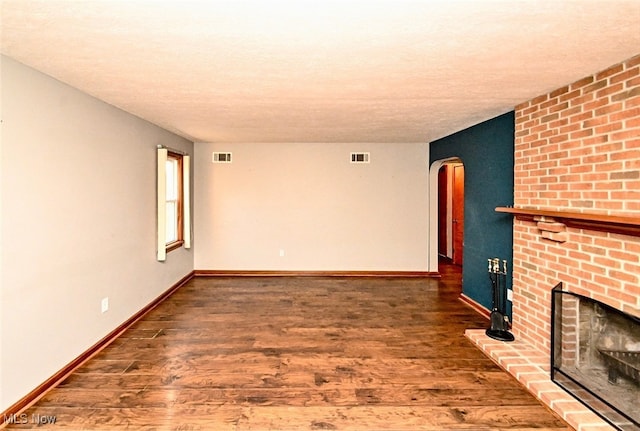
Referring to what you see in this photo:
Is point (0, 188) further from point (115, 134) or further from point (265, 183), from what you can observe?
point (265, 183)

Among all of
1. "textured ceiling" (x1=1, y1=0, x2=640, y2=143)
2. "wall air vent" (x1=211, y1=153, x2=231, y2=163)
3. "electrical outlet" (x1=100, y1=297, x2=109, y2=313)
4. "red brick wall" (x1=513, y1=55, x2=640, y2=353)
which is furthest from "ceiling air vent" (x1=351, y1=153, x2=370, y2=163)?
"electrical outlet" (x1=100, y1=297, x2=109, y2=313)

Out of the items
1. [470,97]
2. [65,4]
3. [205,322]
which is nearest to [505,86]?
[470,97]

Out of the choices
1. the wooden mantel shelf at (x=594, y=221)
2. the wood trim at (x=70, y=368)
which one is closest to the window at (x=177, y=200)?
the wood trim at (x=70, y=368)

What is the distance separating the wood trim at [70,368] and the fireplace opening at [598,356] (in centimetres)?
360

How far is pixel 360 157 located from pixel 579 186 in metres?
3.74

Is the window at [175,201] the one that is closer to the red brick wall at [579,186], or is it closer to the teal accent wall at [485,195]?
the teal accent wall at [485,195]

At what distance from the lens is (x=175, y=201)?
539 cm

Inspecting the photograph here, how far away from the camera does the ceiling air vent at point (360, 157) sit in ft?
20.1

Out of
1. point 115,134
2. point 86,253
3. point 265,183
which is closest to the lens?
point 86,253

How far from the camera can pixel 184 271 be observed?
570 centimetres

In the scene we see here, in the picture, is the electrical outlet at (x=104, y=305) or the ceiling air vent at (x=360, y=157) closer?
the electrical outlet at (x=104, y=305)

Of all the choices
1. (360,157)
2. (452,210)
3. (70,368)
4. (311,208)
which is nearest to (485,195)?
(360,157)

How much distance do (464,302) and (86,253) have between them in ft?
14.0

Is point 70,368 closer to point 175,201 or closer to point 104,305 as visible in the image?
point 104,305
